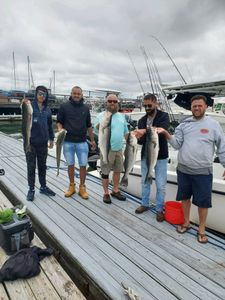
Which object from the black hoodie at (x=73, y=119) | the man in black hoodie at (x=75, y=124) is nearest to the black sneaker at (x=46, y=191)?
the man in black hoodie at (x=75, y=124)

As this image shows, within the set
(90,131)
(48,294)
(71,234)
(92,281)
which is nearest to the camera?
(48,294)

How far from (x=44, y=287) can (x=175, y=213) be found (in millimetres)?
2106

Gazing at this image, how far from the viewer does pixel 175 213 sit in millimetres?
4008

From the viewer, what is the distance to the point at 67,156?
481 centimetres

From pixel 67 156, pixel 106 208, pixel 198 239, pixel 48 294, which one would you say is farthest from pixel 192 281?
pixel 67 156

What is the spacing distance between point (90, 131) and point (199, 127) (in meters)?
2.16

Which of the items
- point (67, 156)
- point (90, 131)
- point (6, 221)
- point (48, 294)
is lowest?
point (48, 294)

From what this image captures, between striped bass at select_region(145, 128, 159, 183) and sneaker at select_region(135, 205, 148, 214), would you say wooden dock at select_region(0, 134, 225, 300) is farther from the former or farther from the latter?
striped bass at select_region(145, 128, 159, 183)

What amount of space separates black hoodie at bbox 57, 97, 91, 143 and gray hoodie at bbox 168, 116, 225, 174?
1886mm

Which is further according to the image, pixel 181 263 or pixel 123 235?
pixel 123 235

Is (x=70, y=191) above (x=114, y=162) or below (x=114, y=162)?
below

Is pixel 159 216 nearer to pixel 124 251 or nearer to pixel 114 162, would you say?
pixel 124 251

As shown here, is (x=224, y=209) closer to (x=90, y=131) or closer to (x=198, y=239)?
(x=198, y=239)

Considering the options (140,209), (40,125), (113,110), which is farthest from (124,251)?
(40,125)
